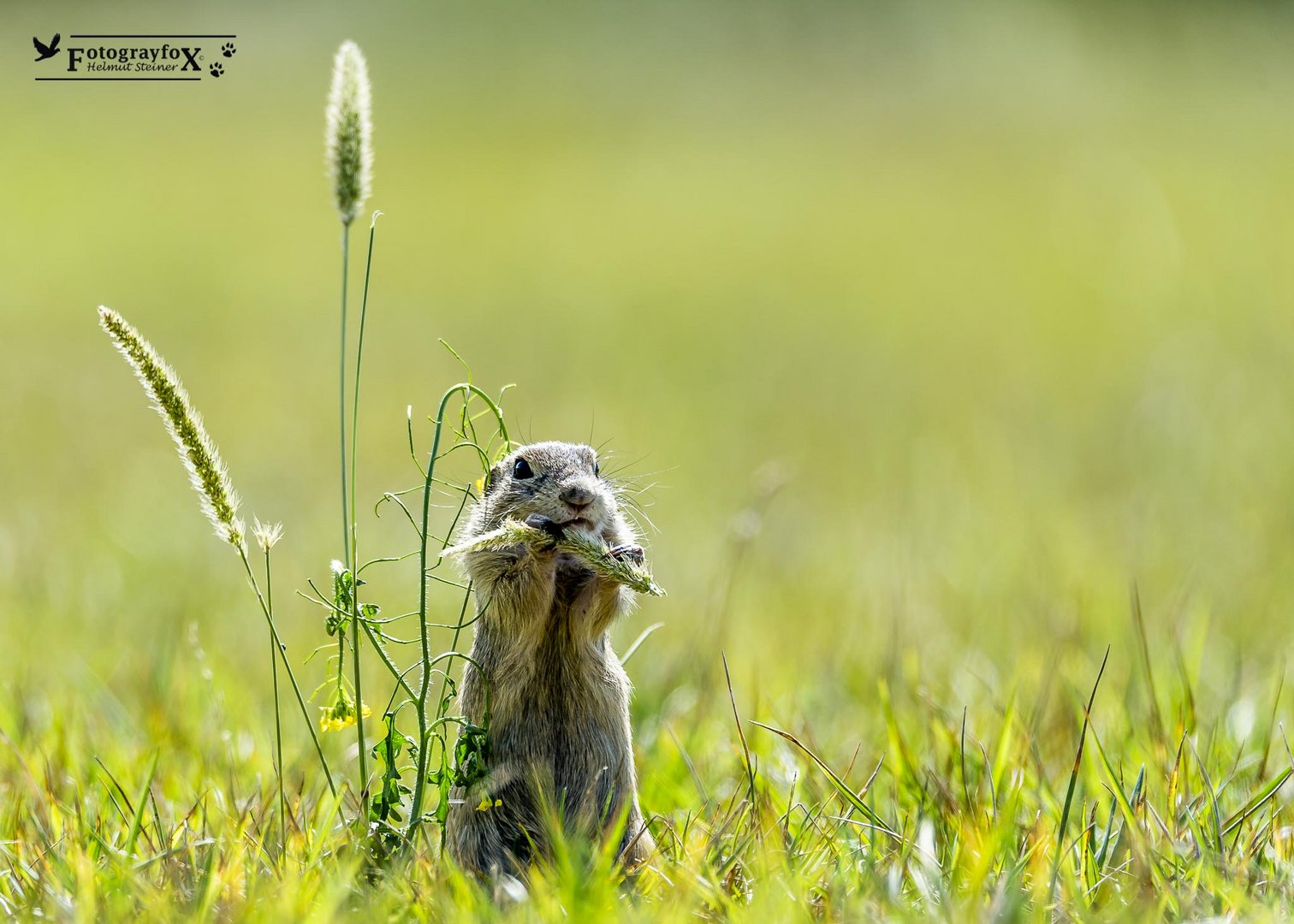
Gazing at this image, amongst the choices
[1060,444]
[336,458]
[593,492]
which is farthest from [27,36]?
[593,492]

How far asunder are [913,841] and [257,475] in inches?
251

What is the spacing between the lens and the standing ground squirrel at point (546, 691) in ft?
10.00

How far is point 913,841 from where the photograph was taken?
304cm

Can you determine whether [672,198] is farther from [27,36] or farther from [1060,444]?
[1060,444]

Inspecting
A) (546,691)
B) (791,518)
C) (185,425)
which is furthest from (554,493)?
(791,518)

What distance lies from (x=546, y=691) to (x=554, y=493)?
47 centimetres

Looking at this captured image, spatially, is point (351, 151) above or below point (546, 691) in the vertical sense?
above

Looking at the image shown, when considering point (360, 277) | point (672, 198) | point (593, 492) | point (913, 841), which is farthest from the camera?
point (672, 198)

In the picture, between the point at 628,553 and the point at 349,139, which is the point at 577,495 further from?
the point at 349,139

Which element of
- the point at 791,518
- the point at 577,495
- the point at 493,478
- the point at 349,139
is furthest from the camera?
the point at 791,518

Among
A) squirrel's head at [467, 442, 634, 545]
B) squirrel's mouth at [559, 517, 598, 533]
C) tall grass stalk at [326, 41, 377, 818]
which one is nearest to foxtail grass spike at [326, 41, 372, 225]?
tall grass stalk at [326, 41, 377, 818]

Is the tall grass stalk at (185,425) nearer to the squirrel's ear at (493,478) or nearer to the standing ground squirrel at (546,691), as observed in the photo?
the standing ground squirrel at (546,691)

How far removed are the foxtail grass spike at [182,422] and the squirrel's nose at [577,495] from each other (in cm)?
74

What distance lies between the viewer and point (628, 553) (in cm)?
323
